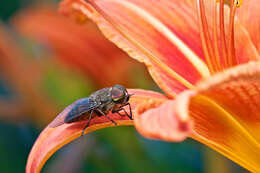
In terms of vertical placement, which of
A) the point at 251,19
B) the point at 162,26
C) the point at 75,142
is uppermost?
the point at 162,26

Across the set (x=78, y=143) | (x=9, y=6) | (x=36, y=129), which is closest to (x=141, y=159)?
(x=78, y=143)

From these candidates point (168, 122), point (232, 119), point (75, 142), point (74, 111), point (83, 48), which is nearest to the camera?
point (168, 122)

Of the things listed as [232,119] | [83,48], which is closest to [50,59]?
[83,48]

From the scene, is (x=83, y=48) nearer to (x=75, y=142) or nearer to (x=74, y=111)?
(x=75, y=142)

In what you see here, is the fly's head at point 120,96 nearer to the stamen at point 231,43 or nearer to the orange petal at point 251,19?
the stamen at point 231,43

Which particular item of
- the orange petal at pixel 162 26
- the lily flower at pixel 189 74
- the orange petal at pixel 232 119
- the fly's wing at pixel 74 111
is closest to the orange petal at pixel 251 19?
the lily flower at pixel 189 74

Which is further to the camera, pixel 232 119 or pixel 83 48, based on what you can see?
pixel 83 48

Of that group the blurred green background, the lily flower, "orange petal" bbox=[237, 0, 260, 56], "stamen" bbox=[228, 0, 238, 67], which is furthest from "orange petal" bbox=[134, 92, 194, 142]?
the blurred green background

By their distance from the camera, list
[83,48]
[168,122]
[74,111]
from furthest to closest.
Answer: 1. [83,48]
2. [74,111]
3. [168,122]
